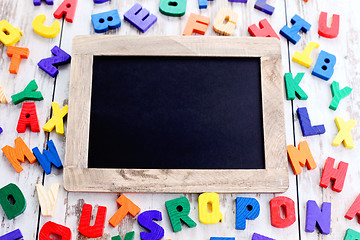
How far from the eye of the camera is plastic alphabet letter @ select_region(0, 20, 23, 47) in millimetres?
1251

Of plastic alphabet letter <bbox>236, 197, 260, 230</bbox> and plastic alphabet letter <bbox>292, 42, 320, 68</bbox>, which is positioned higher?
plastic alphabet letter <bbox>292, 42, 320, 68</bbox>

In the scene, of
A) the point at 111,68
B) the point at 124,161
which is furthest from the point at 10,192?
the point at 111,68

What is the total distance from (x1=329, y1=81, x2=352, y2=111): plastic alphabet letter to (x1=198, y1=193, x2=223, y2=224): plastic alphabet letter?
436 millimetres

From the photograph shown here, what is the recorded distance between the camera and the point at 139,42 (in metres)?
1.20

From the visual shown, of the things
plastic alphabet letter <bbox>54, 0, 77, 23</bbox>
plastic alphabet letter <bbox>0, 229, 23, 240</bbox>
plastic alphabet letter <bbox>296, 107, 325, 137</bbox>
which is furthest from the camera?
plastic alphabet letter <bbox>54, 0, 77, 23</bbox>

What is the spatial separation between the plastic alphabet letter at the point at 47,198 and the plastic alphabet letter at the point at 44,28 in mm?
459

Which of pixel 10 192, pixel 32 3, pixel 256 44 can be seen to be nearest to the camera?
pixel 10 192

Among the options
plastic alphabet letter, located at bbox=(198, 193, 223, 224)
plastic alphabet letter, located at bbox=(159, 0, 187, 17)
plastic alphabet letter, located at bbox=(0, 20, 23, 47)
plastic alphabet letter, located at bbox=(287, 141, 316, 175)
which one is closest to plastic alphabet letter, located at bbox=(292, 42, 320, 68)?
plastic alphabet letter, located at bbox=(287, 141, 316, 175)

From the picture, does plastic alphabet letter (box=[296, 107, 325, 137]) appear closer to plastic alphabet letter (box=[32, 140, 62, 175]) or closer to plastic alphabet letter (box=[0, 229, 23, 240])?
plastic alphabet letter (box=[32, 140, 62, 175])

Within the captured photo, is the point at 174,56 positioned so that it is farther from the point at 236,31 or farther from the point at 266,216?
the point at 266,216

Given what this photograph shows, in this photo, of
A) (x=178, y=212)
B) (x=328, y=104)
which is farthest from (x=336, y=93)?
(x=178, y=212)

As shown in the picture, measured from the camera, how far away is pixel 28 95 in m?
1.19

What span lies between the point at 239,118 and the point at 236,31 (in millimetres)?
304

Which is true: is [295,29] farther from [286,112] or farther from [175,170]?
[175,170]
